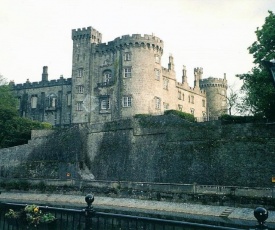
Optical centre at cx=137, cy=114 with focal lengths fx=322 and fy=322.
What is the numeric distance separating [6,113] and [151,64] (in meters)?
23.2

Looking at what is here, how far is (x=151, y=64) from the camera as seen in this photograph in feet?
162

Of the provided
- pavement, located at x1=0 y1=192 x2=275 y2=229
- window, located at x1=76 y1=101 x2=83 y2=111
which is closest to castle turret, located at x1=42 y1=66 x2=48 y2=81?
window, located at x1=76 y1=101 x2=83 y2=111

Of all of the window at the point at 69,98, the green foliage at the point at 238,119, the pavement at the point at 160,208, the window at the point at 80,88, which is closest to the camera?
the pavement at the point at 160,208

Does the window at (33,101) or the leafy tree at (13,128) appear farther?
the window at (33,101)

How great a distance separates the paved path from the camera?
25.9m

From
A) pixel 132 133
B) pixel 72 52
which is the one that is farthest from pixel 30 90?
pixel 132 133

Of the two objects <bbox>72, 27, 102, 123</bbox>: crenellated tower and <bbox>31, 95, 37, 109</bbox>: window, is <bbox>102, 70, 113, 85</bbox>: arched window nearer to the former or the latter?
<bbox>72, 27, 102, 123</bbox>: crenellated tower

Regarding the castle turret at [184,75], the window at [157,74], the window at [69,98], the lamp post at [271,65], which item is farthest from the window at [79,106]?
the lamp post at [271,65]

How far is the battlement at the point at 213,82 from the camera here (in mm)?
68500

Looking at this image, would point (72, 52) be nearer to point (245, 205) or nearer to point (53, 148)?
point (53, 148)

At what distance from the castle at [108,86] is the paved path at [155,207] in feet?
52.9

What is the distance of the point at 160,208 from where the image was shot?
29.9 m

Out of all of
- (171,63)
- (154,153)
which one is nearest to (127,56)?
(171,63)

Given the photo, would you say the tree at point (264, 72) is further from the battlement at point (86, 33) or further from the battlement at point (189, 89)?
the battlement at point (86, 33)
